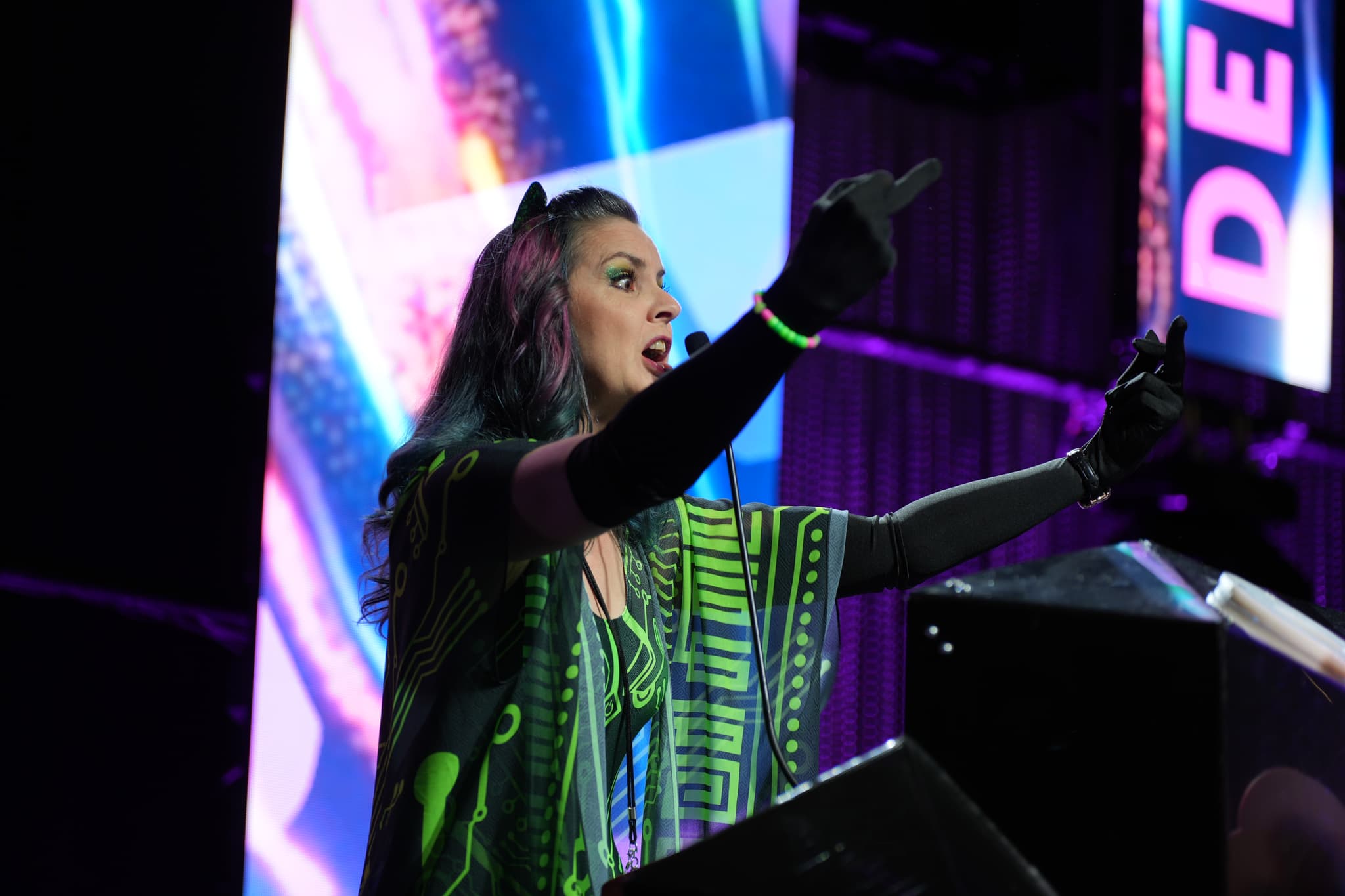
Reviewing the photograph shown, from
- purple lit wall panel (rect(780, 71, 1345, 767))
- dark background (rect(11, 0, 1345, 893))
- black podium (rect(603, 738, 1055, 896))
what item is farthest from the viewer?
purple lit wall panel (rect(780, 71, 1345, 767))

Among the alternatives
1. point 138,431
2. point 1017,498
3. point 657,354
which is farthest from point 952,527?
point 138,431

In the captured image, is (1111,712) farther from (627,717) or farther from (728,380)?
(627,717)

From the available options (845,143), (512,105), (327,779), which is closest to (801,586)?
(327,779)

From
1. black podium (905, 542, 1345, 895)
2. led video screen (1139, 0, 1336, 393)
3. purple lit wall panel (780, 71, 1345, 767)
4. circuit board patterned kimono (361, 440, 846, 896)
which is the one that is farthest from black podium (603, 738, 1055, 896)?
led video screen (1139, 0, 1336, 393)

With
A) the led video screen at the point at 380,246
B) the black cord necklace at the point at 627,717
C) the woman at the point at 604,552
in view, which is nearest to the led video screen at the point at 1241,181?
the led video screen at the point at 380,246

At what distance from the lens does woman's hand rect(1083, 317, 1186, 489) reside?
140 centimetres

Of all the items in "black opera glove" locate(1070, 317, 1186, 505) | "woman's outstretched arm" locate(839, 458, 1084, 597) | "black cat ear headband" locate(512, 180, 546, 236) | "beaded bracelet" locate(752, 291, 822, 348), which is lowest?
"woman's outstretched arm" locate(839, 458, 1084, 597)

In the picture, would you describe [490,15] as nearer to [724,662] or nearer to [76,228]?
[76,228]

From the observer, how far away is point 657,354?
1.42m

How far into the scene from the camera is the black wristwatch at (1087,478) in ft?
4.69

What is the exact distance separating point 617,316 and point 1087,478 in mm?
519

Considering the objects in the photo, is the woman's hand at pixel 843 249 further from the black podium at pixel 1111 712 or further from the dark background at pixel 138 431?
the dark background at pixel 138 431

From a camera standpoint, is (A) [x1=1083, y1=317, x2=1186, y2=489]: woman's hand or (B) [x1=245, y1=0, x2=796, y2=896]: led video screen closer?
(A) [x1=1083, y1=317, x2=1186, y2=489]: woman's hand

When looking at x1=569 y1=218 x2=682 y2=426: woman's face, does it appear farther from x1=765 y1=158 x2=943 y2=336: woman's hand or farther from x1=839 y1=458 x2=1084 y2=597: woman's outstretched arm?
x1=765 y1=158 x2=943 y2=336: woman's hand
